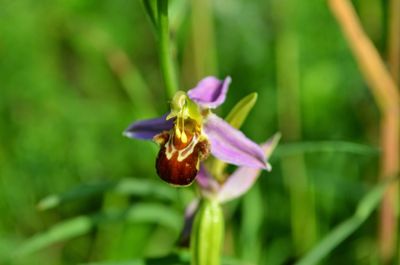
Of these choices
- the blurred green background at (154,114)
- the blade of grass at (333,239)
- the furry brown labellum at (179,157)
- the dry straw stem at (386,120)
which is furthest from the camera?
the blurred green background at (154,114)

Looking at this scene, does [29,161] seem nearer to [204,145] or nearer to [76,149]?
[76,149]

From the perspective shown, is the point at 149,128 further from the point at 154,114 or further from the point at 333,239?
the point at 154,114

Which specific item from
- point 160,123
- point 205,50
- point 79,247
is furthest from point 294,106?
point 160,123

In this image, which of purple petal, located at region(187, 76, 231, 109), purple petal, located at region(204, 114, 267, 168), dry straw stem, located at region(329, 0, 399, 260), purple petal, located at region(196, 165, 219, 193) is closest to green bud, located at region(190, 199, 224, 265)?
purple petal, located at region(196, 165, 219, 193)

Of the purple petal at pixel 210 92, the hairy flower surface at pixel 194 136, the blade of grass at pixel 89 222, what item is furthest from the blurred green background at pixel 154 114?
the purple petal at pixel 210 92

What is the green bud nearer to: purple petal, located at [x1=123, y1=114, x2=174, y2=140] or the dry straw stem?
purple petal, located at [x1=123, y1=114, x2=174, y2=140]

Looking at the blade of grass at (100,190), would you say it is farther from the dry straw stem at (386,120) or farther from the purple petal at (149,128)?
the dry straw stem at (386,120)

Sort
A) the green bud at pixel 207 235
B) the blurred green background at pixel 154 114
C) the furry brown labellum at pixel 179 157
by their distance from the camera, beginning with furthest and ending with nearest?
1. the blurred green background at pixel 154 114
2. the green bud at pixel 207 235
3. the furry brown labellum at pixel 179 157
